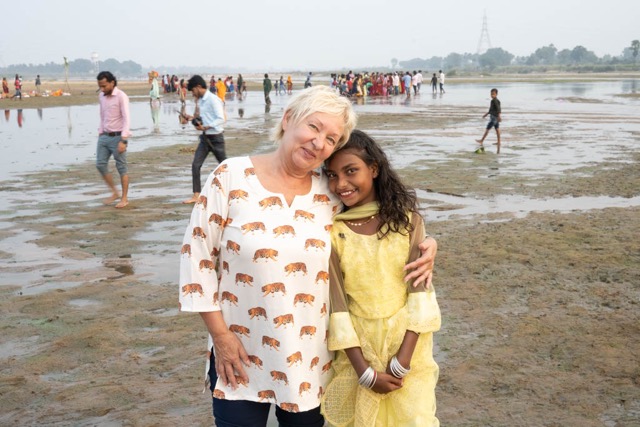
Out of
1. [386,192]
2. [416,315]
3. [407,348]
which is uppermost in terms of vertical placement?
[386,192]

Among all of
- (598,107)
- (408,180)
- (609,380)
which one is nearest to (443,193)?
(408,180)

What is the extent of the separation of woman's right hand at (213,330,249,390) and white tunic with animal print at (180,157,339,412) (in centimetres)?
3

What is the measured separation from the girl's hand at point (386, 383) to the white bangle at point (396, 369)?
18 mm

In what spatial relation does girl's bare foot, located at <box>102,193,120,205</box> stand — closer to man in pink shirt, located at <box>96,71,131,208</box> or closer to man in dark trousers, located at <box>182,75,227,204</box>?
man in pink shirt, located at <box>96,71,131,208</box>

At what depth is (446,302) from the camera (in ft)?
20.3

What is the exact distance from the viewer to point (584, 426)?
13.3 ft

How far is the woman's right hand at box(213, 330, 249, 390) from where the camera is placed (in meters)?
2.65

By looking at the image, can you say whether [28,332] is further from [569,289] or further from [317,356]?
[569,289]

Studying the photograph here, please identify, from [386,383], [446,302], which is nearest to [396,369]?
[386,383]

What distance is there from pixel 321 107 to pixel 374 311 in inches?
31.9

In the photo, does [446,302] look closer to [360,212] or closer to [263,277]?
[360,212]

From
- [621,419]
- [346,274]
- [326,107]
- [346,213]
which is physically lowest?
[621,419]

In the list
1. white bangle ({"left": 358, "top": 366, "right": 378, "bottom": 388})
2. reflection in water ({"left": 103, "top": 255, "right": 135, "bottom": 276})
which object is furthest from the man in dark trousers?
white bangle ({"left": 358, "top": 366, "right": 378, "bottom": 388})

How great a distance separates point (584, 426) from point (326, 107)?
104 inches
